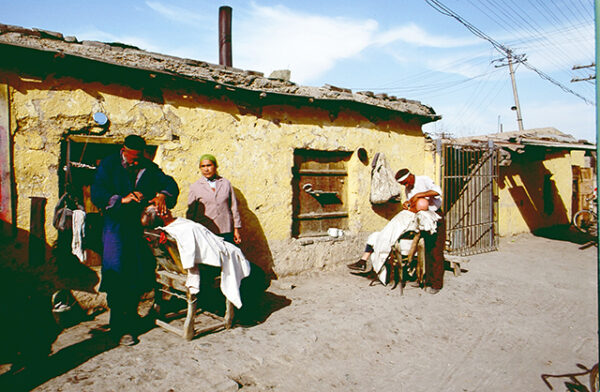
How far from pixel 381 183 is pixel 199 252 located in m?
4.36

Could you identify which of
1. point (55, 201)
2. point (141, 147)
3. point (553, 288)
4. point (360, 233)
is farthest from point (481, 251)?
point (55, 201)

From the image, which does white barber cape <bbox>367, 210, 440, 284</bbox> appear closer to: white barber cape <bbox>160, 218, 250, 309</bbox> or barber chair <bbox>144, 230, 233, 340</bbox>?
white barber cape <bbox>160, 218, 250, 309</bbox>

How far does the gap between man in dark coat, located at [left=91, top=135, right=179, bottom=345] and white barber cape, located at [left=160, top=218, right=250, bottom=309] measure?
39 centimetres

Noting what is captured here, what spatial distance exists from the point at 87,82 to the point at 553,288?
7164mm

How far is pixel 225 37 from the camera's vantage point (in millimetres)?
7078

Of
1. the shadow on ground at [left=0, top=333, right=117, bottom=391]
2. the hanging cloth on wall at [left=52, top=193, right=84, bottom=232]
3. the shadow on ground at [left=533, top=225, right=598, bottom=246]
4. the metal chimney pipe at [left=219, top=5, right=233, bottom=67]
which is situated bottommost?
the shadow on ground at [left=533, top=225, right=598, bottom=246]

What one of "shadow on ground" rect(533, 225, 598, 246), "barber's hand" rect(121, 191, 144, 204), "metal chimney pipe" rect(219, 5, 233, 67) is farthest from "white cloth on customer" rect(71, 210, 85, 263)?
"shadow on ground" rect(533, 225, 598, 246)

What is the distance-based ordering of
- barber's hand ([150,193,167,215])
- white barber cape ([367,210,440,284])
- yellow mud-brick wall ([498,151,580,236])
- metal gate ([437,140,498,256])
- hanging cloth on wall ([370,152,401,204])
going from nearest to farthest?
barber's hand ([150,193,167,215])
white barber cape ([367,210,440,284])
hanging cloth on wall ([370,152,401,204])
metal gate ([437,140,498,256])
yellow mud-brick wall ([498,151,580,236])

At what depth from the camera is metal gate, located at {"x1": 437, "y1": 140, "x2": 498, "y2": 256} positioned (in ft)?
27.1

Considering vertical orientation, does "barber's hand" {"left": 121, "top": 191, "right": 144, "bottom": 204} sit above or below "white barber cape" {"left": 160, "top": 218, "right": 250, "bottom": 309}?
above

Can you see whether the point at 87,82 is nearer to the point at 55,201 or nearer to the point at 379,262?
the point at 55,201

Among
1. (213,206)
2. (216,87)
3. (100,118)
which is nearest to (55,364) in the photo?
(213,206)

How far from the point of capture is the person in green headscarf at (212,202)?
479 centimetres

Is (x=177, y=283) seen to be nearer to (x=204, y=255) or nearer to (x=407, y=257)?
(x=204, y=255)
